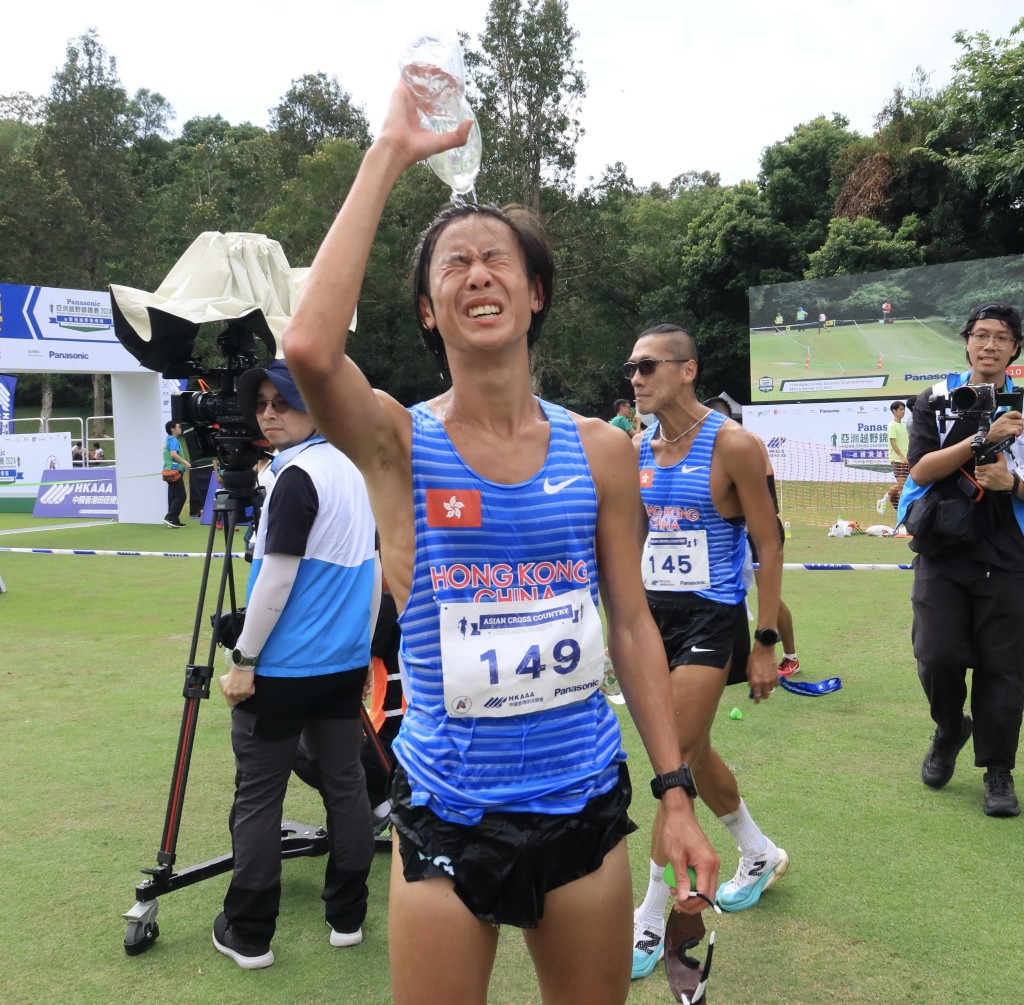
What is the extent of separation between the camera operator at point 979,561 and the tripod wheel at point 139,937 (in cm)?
374

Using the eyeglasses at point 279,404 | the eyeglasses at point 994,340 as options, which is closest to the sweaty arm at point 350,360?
the eyeglasses at point 279,404

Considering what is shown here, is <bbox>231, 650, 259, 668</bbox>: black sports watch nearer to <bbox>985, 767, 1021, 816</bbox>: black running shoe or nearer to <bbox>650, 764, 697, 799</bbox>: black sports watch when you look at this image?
<bbox>650, 764, 697, 799</bbox>: black sports watch

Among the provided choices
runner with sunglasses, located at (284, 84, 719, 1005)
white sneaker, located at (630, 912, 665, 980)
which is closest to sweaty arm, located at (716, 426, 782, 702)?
white sneaker, located at (630, 912, 665, 980)

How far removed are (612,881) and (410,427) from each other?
1.01 metres

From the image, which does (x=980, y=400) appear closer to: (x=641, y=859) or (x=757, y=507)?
(x=757, y=507)

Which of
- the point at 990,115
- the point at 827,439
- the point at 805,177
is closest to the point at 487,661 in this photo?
the point at 827,439

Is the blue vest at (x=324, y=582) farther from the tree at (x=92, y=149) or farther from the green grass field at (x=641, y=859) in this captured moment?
the tree at (x=92, y=149)

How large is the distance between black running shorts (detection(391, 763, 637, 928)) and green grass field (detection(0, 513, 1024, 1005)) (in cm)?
163

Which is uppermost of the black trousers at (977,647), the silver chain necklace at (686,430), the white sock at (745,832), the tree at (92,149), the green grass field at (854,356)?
the tree at (92,149)

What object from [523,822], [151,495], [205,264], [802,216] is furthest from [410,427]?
[802,216]

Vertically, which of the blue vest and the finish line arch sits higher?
the finish line arch

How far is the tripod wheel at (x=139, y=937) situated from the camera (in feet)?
11.9

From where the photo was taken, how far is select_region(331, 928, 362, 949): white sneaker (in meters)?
3.73

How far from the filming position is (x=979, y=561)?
4824 millimetres
